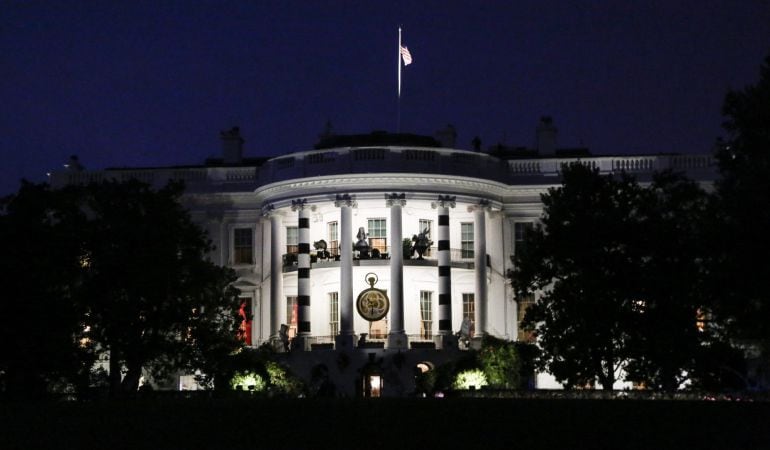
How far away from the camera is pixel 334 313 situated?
6725 cm

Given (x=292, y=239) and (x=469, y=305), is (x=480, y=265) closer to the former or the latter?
(x=469, y=305)

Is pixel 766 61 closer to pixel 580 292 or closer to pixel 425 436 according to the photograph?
pixel 580 292

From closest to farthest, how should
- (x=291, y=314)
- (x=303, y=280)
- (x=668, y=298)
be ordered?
(x=668, y=298) < (x=303, y=280) < (x=291, y=314)

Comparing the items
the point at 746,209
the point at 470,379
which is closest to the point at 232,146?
the point at 470,379

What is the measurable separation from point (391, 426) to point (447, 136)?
45.3m

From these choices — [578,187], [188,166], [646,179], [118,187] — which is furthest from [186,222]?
[646,179]

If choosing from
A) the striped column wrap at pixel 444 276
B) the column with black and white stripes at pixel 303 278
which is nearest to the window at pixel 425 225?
the striped column wrap at pixel 444 276

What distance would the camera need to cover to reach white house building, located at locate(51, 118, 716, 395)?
63281 millimetres

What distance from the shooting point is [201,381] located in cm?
5469

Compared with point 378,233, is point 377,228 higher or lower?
higher

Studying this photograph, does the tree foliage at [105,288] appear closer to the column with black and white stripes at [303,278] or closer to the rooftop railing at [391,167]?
the column with black and white stripes at [303,278]

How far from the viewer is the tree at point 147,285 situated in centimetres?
5050

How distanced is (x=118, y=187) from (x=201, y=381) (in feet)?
26.5

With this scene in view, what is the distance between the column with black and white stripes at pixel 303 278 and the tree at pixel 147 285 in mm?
10486
